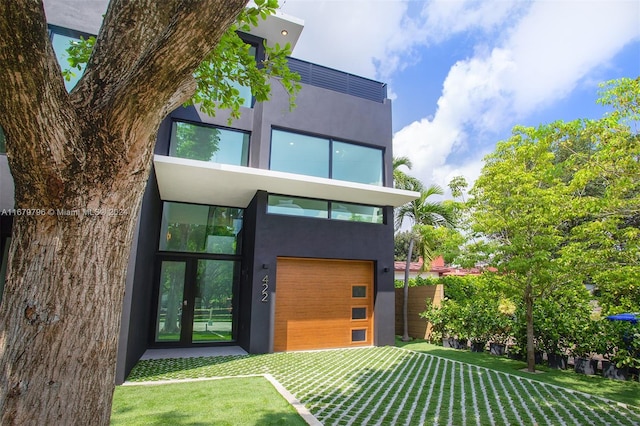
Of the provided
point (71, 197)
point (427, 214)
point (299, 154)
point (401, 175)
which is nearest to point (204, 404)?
point (71, 197)

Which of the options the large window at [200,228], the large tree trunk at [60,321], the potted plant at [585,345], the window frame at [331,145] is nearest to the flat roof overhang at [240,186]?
the large window at [200,228]

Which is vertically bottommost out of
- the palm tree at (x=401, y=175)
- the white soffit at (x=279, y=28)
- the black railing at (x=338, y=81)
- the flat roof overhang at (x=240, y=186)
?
the flat roof overhang at (x=240, y=186)

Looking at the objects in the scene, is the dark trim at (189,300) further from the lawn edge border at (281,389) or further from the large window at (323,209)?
the lawn edge border at (281,389)

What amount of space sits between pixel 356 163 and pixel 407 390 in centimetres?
640

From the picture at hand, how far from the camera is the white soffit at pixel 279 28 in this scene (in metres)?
10.1

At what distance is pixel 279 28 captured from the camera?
10.5m

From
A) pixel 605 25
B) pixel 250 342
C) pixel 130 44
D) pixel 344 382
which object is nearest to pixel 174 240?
pixel 250 342

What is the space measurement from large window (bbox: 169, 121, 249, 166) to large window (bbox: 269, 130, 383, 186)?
90 cm

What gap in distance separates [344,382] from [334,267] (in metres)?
4.15

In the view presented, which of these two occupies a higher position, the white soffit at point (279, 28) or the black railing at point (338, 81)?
the white soffit at point (279, 28)

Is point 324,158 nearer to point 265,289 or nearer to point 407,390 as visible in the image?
point 265,289

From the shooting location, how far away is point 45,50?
173 cm

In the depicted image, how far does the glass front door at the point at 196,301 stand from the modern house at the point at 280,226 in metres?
0.03

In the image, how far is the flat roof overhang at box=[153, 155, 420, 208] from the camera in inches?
300
